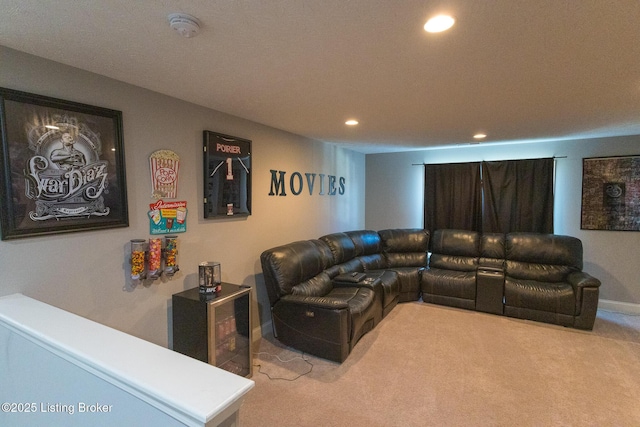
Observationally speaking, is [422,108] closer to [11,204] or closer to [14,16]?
[14,16]

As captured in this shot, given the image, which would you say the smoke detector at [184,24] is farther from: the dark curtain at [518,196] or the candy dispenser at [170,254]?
the dark curtain at [518,196]

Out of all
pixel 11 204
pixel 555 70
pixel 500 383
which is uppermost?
pixel 555 70

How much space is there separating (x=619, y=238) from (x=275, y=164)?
4.79 metres

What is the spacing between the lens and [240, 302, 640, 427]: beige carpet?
2139mm

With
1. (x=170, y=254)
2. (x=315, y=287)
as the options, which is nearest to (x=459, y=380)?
(x=315, y=287)

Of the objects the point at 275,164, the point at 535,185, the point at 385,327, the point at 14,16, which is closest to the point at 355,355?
the point at 385,327

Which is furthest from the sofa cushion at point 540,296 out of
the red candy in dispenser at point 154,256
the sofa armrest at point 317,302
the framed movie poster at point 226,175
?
the red candy in dispenser at point 154,256

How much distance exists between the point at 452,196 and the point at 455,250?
96 centimetres

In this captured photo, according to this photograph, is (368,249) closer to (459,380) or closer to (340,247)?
(340,247)

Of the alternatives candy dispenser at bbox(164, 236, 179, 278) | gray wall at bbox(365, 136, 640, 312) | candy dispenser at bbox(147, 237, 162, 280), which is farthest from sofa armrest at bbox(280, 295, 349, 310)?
gray wall at bbox(365, 136, 640, 312)

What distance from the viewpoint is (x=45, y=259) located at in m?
1.79

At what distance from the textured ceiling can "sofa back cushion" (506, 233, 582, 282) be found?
188 cm

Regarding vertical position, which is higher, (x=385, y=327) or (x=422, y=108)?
(x=422, y=108)

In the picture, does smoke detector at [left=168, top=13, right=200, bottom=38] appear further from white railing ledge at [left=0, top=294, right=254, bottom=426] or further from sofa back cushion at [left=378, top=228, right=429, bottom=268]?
sofa back cushion at [left=378, top=228, right=429, bottom=268]
